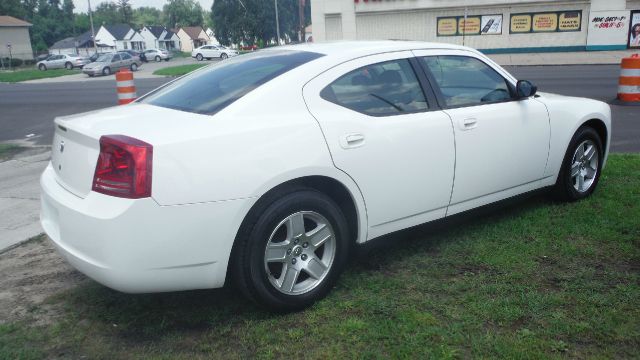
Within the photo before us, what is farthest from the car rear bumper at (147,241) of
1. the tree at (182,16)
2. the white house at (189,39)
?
the tree at (182,16)

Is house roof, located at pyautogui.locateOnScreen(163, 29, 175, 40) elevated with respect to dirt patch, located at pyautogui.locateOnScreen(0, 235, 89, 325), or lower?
elevated

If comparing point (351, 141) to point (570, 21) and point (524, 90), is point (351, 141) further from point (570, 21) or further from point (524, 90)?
point (570, 21)

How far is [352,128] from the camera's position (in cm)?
345

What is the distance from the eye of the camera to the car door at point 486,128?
406 centimetres

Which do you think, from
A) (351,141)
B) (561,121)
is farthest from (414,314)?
(561,121)

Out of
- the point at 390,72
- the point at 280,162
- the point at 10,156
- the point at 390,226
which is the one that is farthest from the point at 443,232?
the point at 10,156

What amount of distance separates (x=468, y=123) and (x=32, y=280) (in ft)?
11.0

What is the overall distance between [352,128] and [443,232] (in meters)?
1.61

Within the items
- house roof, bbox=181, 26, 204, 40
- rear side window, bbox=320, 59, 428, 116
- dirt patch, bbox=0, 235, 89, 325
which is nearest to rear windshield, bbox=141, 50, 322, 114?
rear side window, bbox=320, 59, 428, 116

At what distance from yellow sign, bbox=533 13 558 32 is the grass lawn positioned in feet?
107

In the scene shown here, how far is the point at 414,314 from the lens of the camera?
10.7ft

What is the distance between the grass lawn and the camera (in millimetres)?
2967

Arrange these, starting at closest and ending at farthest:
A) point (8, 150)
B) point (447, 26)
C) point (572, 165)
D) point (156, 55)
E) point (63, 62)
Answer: point (572, 165), point (8, 150), point (447, 26), point (63, 62), point (156, 55)

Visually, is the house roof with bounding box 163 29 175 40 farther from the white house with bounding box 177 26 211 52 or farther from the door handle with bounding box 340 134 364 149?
the door handle with bounding box 340 134 364 149
